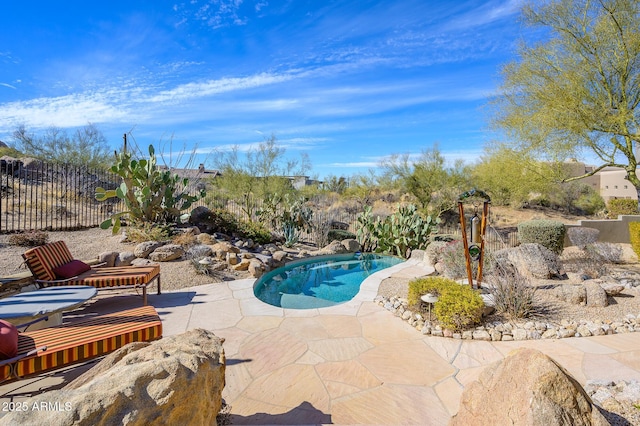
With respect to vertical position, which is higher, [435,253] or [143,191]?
[143,191]

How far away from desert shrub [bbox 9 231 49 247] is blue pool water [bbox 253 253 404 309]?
5078mm

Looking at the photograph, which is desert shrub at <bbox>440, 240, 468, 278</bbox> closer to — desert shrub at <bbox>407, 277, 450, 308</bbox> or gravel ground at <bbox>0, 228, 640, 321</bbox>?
gravel ground at <bbox>0, 228, 640, 321</bbox>

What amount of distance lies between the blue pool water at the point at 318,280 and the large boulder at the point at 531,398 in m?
3.59

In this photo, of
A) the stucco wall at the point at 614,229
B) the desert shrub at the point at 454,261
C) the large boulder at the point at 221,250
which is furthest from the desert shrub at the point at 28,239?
the stucco wall at the point at 614,229

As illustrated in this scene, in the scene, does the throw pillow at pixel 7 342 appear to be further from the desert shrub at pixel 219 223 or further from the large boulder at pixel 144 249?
the desert shrub at pixel 219 223

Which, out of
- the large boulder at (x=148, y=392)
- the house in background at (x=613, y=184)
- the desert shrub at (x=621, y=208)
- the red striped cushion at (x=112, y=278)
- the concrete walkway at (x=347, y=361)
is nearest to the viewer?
the large boulder at (x=148, y=392)

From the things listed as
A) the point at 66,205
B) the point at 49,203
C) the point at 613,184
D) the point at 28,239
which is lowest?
the point at 28,239

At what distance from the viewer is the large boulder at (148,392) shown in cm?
115

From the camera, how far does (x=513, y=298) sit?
4277 millimetres

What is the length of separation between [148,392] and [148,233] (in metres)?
7.18

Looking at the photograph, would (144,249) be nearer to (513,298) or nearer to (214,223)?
(214,223)

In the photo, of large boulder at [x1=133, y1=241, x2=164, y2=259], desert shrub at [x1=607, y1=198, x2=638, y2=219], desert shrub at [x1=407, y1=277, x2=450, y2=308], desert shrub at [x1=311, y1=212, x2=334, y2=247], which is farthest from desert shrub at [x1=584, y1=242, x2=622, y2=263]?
desert shrub at [x1=607, y1=198, x2=638, y2=219]

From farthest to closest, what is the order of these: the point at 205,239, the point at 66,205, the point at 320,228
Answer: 1. the point at 320,228
2. the point at 66,205
3. the point at 205,239

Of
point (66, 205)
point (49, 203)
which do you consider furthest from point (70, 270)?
point (49, 203)
